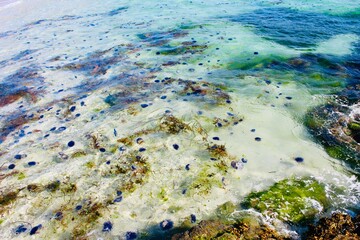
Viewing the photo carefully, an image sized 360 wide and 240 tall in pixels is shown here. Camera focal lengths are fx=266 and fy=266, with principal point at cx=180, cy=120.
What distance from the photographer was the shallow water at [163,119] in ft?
22.4

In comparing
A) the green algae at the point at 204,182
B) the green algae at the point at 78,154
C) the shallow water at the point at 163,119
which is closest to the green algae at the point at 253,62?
the shallow water at the point at 163,119

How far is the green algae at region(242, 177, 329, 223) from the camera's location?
627 centimetres

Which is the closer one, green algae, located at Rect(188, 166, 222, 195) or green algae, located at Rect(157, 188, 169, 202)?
green algae, located at Rect(157, 188, 169, 202)

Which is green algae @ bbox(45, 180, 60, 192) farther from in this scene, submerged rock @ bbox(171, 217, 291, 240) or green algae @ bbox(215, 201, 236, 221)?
green algae @ bbox(215, 201, 236, 221)

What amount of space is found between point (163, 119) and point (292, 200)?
16.5ft

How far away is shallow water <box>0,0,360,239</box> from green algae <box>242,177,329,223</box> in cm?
25

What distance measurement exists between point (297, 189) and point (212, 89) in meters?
5.81

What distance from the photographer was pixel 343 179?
23.0ft

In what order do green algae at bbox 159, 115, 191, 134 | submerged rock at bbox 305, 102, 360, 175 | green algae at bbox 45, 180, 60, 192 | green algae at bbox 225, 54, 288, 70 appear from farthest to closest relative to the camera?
green algae at bbox 225, 54, 288, 70, green algae at bbox 159, 115, 191, 134, submerged rock at bbox 305, 102, 360, 175, green algae at bbox 45, 180, 60, 192

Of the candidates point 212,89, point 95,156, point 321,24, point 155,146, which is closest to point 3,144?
point 95,156

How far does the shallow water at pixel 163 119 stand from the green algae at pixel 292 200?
0.81 feet

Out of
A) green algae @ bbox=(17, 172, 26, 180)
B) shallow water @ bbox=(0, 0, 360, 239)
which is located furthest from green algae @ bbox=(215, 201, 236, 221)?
green algae @ bbox=(17, 172, 26, 180)

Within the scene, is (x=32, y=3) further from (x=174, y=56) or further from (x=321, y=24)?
A: (x=321, y=24)

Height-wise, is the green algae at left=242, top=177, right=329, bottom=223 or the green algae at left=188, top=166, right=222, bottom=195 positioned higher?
the green algae at left=188, top=166, right=222, bottom=195
